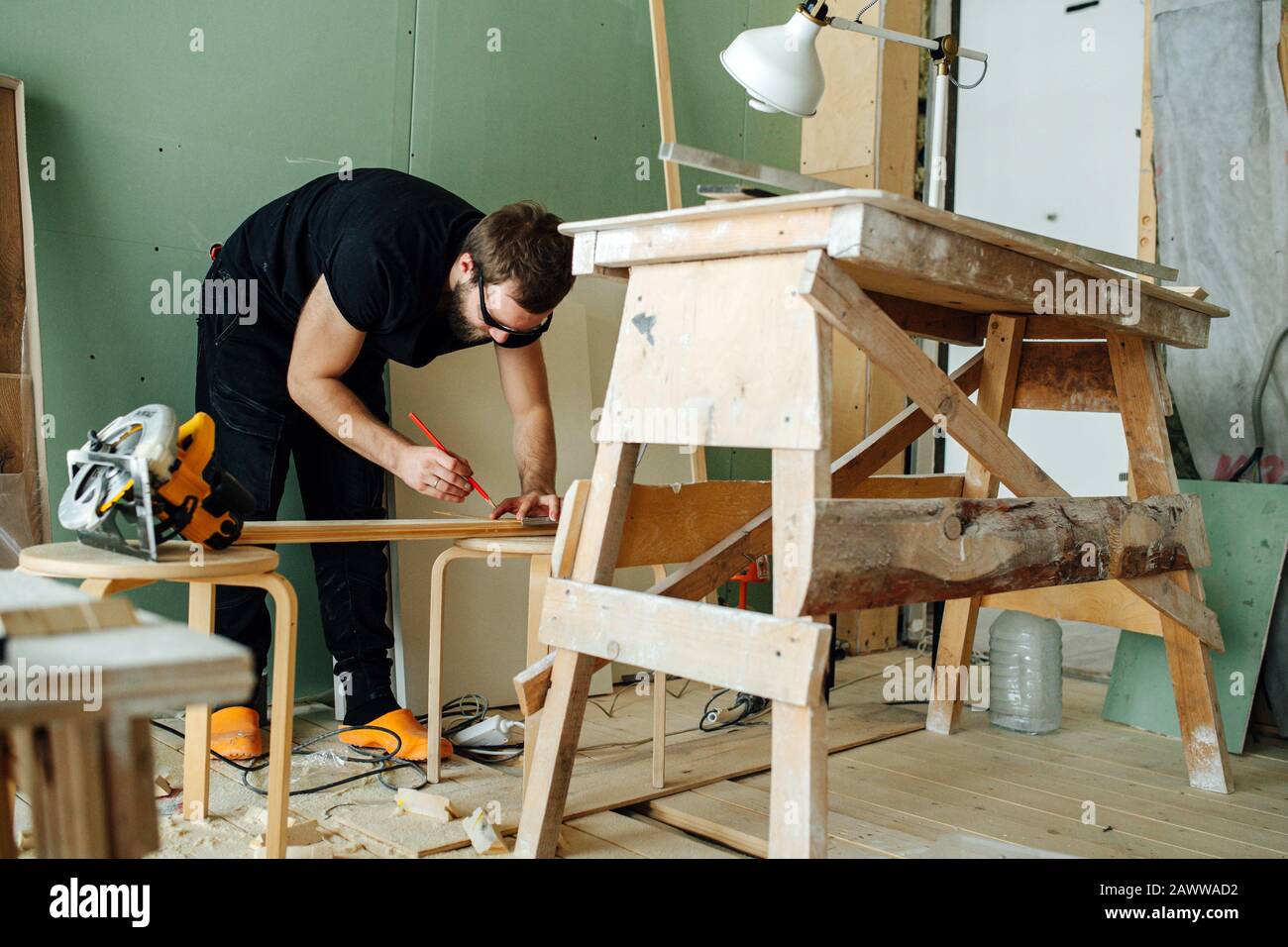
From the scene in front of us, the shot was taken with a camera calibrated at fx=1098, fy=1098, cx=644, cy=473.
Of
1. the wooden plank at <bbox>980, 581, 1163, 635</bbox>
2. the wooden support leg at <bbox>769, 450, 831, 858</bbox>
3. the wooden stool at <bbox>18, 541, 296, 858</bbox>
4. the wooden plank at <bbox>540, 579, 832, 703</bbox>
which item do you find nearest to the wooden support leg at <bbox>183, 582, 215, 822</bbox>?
the wooden stool at <bbox>18, 541, 296, 858</bbox>

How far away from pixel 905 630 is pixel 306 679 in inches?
87.4

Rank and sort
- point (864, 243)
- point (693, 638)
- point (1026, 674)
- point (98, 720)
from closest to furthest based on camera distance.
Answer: point (98, 720), point (864, 243), point (693, 638), point (1026, 674)

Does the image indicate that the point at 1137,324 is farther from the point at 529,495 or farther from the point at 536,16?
the point at 536,16

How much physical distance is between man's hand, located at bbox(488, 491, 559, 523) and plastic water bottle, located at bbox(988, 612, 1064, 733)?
1.31 m

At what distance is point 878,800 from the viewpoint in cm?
225

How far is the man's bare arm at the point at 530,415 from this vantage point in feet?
8.32

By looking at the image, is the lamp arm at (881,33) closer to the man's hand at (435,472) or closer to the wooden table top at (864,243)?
the wooden table top at (864,243)

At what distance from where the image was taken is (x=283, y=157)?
8.79 feet

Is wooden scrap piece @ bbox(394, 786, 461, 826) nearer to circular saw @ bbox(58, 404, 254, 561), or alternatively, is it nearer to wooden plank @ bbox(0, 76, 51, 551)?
circular saw @ bbox(58, 404, 254, 561)

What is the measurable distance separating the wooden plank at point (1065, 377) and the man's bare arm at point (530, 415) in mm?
1134

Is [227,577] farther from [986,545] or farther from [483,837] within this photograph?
[986,545]

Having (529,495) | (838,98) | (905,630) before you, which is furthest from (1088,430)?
(529,495)

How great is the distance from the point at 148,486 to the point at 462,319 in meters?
0.92

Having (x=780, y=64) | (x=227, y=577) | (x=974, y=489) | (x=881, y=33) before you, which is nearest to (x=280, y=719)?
(x=227, y=577)
